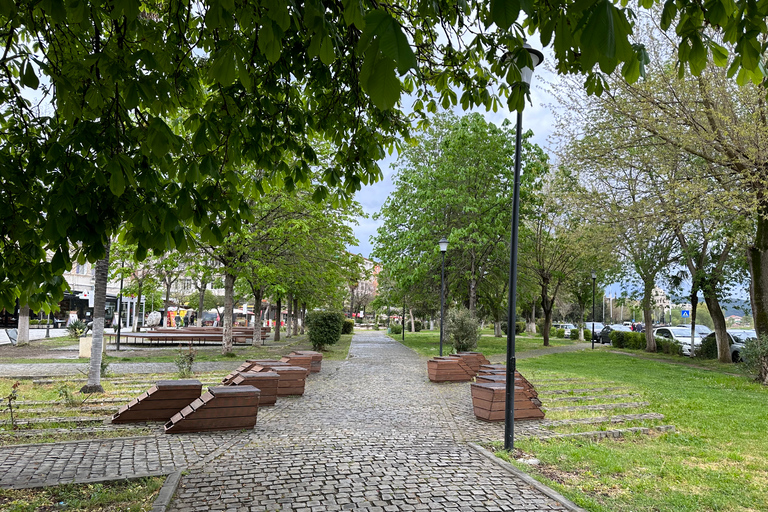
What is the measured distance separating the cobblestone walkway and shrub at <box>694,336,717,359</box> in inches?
762

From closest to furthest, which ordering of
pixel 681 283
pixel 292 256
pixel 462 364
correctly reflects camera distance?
pixel 462 364 → pixel 292 256 → pixel 681 283

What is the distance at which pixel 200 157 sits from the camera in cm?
450

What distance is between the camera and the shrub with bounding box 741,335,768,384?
13.8m

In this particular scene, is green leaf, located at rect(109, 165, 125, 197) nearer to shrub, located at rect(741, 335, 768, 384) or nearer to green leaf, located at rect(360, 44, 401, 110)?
green leaf, located at rect(360, 44, 401, 110)

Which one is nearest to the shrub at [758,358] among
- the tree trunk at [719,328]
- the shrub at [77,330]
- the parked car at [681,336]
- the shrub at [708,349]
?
the tree trunk at [719,328]

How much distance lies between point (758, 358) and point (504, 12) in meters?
16.1

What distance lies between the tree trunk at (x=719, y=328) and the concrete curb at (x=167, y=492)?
75.3 feet

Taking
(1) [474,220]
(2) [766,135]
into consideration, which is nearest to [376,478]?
(2) [766,135]

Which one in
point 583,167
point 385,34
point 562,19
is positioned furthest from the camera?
point 583,167

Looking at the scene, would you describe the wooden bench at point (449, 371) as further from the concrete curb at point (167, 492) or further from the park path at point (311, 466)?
the concrete curb at point (167, 492)

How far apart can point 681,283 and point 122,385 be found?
84.2 ft

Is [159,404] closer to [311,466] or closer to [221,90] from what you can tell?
[311,466]

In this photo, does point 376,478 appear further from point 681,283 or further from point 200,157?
point 681,283

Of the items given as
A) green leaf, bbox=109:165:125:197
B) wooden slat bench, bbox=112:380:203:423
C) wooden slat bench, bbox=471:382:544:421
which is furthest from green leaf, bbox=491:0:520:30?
wooden slat bench, bbox=112:380:203:423
